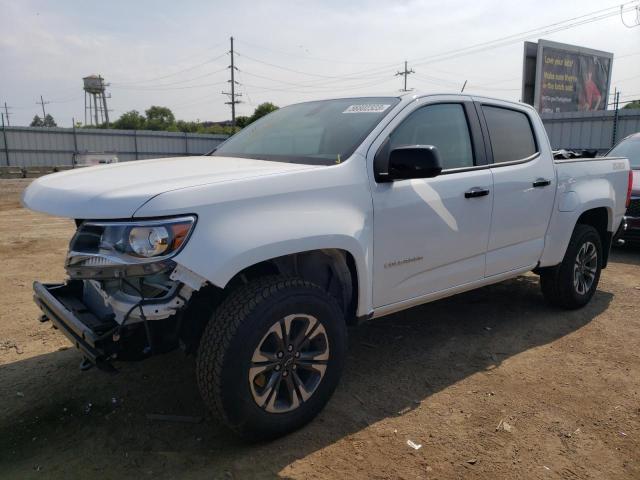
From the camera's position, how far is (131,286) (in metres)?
2.60

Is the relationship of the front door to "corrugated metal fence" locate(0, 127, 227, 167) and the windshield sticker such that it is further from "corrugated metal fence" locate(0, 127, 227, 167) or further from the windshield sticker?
"corrugated metal fence" locate(0, 127, 227, 167)

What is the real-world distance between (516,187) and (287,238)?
2.24 metres

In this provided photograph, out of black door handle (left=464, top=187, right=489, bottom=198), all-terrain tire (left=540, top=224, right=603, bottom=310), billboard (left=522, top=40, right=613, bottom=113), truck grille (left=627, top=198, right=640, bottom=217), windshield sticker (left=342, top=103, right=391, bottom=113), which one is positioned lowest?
all-terrain tire (left=540, top=224, right=603, bottom=310)

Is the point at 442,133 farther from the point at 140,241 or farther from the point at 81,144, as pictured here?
the point at 81,144

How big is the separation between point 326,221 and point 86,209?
3.86 ft

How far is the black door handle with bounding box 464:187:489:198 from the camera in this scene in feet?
11.8

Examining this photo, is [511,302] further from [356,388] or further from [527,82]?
[527,82]

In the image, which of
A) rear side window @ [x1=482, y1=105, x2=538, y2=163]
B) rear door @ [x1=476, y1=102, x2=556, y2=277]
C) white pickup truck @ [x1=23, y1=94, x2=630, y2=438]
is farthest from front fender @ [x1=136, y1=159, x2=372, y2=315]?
rear side window @ [x1=482, y1=105, x2=538, y2=163]

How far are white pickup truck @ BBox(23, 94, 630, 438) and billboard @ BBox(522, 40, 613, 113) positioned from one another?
23.0 meters

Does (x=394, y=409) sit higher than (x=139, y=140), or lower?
lower

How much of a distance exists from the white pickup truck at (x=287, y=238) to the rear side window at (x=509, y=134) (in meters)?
0.02

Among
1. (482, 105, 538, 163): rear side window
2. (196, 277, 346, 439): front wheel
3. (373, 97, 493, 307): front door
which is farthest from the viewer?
(482, 105, 538, 163): rear side window

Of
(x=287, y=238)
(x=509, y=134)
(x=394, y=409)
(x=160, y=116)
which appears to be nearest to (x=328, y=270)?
(x=287, y=238)

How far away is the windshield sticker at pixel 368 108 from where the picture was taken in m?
3.41
